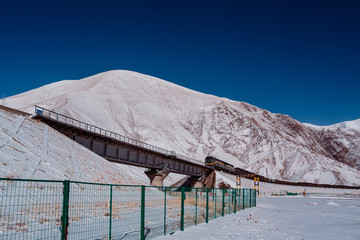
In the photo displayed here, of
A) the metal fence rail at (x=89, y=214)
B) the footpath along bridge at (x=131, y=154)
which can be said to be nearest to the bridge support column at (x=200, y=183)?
the footpath along bridge at (x=131, y=154)

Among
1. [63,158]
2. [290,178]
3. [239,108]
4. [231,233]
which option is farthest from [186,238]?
[239,108]

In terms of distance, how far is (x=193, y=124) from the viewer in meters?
144

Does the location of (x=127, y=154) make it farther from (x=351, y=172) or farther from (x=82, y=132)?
(x=351, y=172)

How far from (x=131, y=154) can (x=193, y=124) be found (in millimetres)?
87716

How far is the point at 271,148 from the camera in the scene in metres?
137

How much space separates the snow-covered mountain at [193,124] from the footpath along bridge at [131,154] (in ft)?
82.5

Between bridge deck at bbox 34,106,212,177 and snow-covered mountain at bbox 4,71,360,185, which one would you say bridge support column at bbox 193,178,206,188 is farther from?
snow-covered mountain at bbox 4,71,360,185

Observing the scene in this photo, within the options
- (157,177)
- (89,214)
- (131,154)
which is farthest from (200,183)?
(89,214)

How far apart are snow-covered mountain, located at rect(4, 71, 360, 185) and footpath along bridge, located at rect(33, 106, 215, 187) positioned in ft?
82.5

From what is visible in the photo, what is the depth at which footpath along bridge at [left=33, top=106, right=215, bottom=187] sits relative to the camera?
43.8m

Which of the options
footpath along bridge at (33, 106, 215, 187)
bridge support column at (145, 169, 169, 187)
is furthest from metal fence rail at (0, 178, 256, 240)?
bridge support column at (145, 169, 169, 187)

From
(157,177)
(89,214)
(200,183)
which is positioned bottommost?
(200,183)

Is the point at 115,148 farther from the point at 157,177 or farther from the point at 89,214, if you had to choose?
the point at 89,214

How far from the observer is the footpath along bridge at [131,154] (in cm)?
4377
